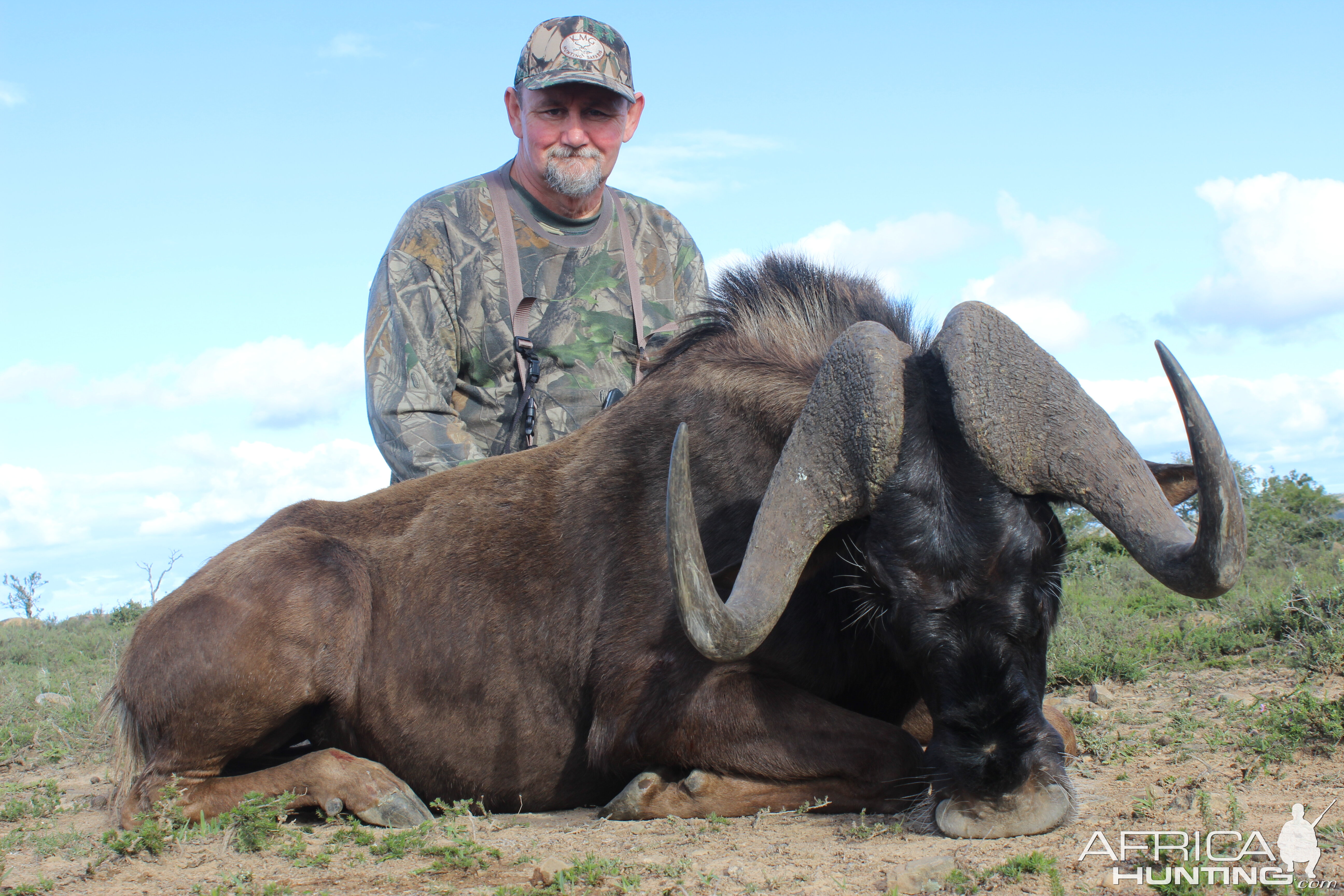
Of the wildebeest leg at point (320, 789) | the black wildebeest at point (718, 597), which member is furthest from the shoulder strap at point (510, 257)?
the wildebeest leg at point (320, 789)

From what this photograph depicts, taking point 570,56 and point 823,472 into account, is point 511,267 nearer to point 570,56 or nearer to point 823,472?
point 570,56

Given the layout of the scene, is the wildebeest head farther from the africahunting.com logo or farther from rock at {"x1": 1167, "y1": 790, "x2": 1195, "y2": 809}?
rock at {"x1": 1167, "y1": 790, "x2": 1195, "y2": 809}

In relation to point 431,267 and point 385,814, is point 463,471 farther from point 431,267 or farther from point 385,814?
point 431,267

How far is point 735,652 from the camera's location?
3.41 metres

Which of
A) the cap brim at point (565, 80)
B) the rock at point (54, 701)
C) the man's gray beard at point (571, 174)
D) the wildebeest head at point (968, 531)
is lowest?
the rock at point (54, 701)

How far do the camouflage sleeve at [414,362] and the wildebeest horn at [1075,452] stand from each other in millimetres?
3624

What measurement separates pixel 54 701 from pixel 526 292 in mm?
4767

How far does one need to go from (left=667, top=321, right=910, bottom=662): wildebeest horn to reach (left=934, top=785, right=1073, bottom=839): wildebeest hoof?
32.8 inches

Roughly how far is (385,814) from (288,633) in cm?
90

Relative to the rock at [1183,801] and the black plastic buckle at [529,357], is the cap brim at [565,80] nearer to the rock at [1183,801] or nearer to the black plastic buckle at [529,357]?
the black plastic buckle at [529,357]

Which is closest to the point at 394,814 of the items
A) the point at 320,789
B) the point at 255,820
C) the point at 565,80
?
the point at 320,789

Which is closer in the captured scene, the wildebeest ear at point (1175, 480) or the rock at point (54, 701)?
the wildebeest ear at point (1175, 480)

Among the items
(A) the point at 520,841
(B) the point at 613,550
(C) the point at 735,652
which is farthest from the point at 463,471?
(C) the point at 735,652

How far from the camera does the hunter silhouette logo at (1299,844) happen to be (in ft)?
9.75
